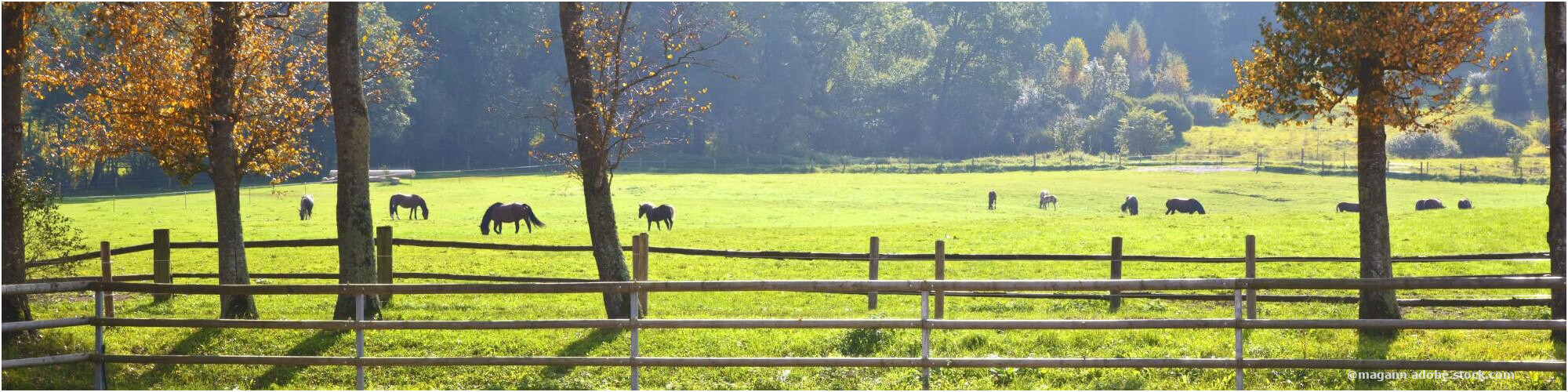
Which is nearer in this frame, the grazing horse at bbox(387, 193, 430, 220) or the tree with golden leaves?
the tree with golden leaves

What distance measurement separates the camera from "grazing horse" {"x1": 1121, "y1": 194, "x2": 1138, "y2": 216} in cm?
5600

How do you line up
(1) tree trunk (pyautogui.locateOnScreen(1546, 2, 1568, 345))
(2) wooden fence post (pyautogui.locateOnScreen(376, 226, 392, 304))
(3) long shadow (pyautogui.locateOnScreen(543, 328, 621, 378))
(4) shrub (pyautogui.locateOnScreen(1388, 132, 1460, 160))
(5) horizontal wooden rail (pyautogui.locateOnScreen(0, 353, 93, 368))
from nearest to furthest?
(5) horizontal wooden rail (pyautogui.locateOnScreen(0, 353, 93, 368))
(3) long shadow (pyautogui.locateOnScreen(543, 328, 621, 378))
(1) tree trunk (pyautogui.locateOnScreen(1546, 2, 1568, 345))
(2) wooden fence post (pyautogui.locateOnScreen(376, 226, 392, 304))
(4) shrub (pyautogui.locateOnScreen(1388, 132, 1460, 160))

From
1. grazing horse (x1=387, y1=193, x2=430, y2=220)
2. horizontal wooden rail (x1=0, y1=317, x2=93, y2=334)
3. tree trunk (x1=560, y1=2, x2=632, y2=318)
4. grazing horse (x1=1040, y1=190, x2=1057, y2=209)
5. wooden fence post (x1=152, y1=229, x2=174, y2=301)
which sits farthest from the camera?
grazing horse (x1=1040, y1=190, x2=1057, y2=209)

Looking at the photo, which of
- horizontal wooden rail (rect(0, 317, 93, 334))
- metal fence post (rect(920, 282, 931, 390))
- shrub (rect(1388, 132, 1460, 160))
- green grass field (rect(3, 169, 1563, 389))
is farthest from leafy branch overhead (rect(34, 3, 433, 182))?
shrub (rect(1388, 132, 1460, 160))

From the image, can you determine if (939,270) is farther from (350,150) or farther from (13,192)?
(13,192)

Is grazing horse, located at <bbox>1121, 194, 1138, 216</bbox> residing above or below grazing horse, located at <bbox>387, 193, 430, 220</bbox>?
below

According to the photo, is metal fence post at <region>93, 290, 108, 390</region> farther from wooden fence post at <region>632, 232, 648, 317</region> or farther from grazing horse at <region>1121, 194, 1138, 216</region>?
grazing horse at <region>1121, 194, 1138, 216</region>

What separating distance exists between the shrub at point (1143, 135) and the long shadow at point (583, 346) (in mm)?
91689

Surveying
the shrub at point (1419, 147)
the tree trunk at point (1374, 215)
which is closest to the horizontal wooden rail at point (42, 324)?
the tree trunk at point (1374, 215)

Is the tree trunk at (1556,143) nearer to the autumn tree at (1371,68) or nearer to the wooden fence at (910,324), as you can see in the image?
the autumn tree at (1371,68)

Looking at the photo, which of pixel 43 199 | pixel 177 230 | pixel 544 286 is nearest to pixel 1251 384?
pixel 544 286

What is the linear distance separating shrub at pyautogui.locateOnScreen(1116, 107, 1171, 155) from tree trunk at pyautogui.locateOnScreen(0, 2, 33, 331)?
311 feet

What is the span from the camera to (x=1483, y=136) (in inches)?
4146

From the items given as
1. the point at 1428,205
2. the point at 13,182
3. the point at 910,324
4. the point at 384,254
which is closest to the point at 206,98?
the point at 13,182
